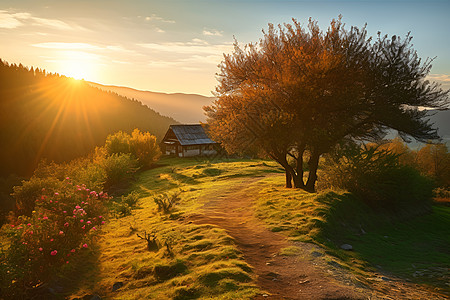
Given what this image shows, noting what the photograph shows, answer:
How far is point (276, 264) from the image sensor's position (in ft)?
28.0

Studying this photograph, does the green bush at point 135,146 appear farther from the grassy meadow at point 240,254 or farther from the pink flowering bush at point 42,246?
the pink flowering bush at point 42,246

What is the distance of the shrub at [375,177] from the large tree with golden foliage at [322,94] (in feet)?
5.35

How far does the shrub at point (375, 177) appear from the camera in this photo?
667 inches

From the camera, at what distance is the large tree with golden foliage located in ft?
55.1

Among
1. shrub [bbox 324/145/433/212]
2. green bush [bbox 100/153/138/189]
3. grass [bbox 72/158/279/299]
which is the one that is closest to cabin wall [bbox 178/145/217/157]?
green bush [bbox 100/153/138/189]

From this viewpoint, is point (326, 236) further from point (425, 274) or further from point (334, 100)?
point (334, 100)

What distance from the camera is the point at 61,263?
972 centimetres

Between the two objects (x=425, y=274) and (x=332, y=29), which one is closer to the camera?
(x=425, y=274)

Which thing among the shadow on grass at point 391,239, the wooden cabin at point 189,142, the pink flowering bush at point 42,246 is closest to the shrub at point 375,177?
the shadow on grass at point 391,239

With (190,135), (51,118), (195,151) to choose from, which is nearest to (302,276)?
(195,151)

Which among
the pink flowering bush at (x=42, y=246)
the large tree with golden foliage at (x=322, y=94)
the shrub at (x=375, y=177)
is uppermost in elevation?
the large tree with golden foliage at (x=322, y=94)

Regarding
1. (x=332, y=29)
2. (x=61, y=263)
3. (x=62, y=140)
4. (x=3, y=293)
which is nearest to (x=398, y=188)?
(x=332, y=29)

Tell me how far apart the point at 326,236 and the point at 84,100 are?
458 feet

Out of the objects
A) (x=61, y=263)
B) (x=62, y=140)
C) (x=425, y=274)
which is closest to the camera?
(x=425, y=274)
